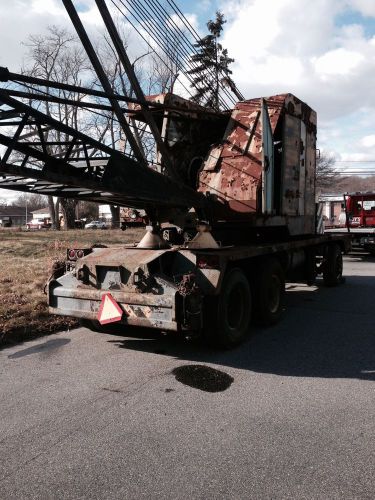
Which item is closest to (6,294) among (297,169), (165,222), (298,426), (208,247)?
(165,222)

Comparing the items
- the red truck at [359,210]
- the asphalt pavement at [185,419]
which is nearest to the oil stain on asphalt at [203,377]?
the asphalt pavement at [185,419]

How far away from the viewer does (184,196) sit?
6.40 metres

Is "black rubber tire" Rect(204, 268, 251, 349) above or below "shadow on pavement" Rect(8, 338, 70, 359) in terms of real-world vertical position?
above

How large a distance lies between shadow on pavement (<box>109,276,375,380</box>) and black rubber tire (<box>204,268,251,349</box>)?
0.17 m

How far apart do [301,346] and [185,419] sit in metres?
2.66

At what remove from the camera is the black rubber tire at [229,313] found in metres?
5.55

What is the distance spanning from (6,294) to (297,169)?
562cm

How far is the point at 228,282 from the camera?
578 centimetres

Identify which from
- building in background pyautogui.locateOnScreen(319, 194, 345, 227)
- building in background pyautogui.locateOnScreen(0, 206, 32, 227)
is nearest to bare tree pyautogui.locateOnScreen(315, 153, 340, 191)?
building in background pyautogui.locateOnScreen(319, 194, 345, 227)

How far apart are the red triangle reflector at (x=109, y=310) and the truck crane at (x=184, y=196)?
2cm

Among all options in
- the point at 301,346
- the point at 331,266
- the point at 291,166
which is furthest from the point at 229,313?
the point at 331,266

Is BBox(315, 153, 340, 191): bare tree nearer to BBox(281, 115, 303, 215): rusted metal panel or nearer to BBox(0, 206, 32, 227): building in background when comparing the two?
BBox(281, 115, 303, 215): rusted metal panel

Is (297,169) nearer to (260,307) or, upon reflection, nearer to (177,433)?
(260,307)

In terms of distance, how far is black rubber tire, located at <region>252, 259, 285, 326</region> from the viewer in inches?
267
